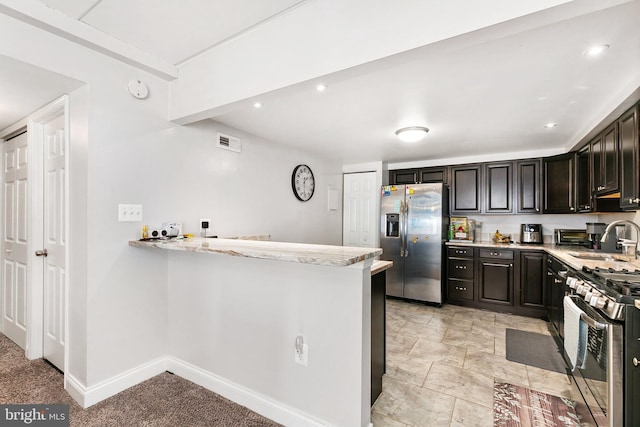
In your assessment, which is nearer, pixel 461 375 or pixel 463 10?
pixel 463 10

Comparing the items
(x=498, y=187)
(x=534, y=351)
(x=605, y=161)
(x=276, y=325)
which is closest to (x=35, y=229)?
(x=276, y=325)

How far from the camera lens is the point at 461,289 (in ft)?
14.0

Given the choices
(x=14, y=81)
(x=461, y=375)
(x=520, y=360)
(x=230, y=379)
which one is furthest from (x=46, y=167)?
(x=520, y=360)

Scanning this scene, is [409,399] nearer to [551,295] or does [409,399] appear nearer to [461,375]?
[461,375]

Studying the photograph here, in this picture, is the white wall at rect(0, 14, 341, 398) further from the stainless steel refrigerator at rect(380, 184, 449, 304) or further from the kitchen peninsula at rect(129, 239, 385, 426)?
the stainless steel refrigerator at rect(380, 184, 449, 304)

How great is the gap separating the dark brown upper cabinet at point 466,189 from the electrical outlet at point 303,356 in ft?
12.1

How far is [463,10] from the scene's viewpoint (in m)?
1.24

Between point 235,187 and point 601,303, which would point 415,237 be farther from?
point 601,303

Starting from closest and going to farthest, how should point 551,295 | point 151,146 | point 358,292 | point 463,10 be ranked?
point 463,10 → point 358,292 → point 151,146 → point 551,295

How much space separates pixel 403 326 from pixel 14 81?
13.3 feet

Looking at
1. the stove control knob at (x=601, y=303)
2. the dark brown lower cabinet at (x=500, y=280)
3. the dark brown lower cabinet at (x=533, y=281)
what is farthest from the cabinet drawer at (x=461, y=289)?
the stove control knob at (x=601, y=303)

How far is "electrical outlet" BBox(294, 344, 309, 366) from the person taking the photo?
175 centimetres

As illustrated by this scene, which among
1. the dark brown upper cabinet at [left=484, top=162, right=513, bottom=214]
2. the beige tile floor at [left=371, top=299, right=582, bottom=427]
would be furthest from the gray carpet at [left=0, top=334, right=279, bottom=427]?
the dark brown upper cabinet at [left=484, top=162, right=513, bottom=214]

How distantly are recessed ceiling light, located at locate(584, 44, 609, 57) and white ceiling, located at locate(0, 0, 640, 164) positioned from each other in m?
0.03
